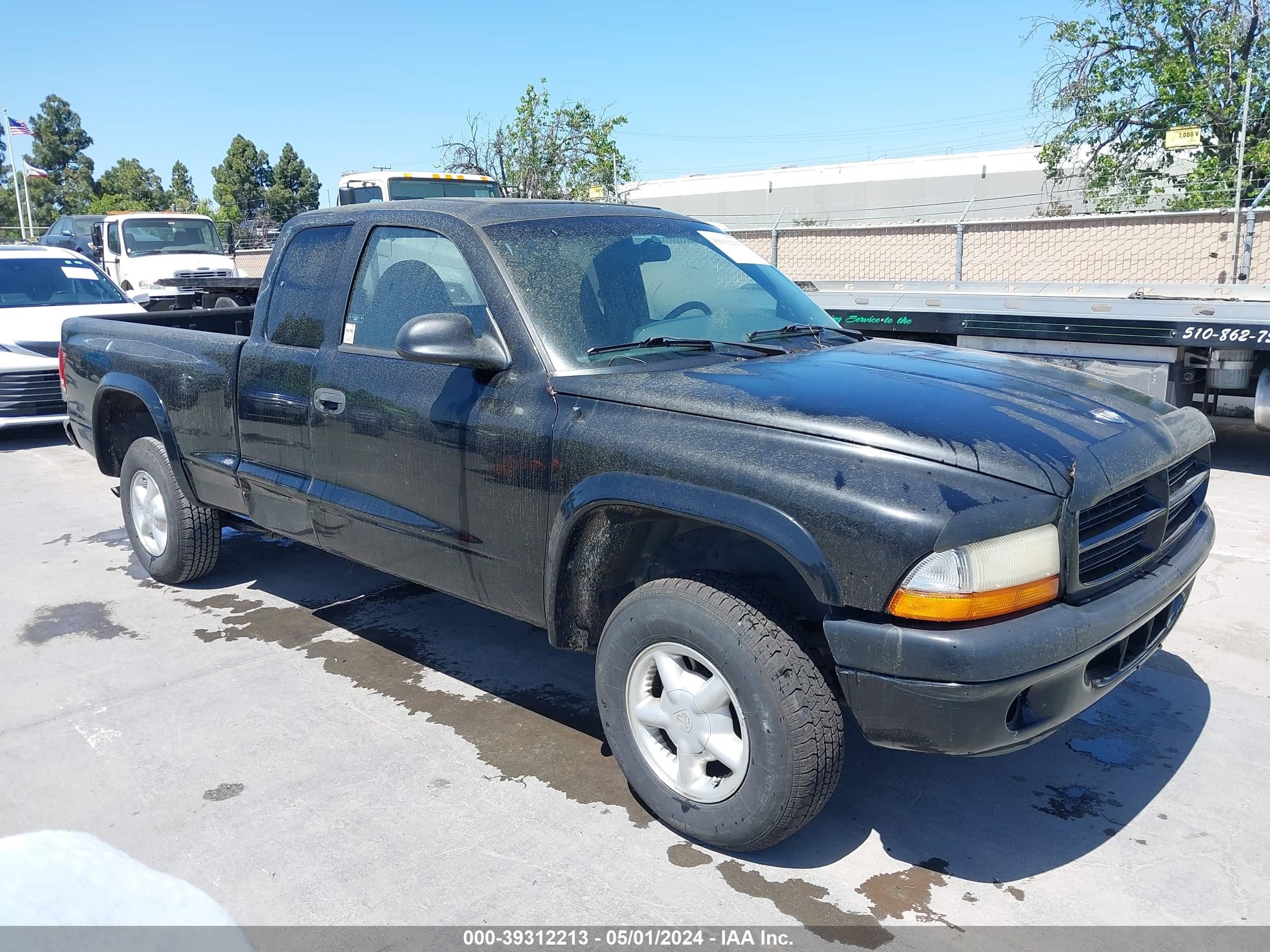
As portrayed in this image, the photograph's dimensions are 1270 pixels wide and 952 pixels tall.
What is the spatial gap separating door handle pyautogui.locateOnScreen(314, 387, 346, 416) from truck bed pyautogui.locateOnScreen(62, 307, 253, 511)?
0.74 m

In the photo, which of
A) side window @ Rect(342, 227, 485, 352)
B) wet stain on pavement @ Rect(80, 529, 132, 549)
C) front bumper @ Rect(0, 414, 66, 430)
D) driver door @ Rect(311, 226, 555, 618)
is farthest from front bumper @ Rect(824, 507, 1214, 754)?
front bumper @ Rect(0, 414, 66, 430)

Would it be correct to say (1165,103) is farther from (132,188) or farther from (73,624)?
(132,188)

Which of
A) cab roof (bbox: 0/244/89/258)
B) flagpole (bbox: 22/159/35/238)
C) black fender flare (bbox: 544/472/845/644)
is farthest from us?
flagpole (bbox: 22/159/35/238)

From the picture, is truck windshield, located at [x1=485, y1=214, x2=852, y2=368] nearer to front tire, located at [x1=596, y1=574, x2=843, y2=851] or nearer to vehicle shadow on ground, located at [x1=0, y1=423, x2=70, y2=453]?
front tire, located at [x1=596, y1=574, x2=843, y2=851]

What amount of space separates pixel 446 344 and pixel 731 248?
1.50m

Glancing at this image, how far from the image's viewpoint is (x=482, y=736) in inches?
151

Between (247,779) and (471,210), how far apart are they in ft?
7.29

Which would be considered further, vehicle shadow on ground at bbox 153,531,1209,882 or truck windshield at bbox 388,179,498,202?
truck windshield at bbox 388,179,498,202

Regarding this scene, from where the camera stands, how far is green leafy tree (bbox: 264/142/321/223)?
49591mm

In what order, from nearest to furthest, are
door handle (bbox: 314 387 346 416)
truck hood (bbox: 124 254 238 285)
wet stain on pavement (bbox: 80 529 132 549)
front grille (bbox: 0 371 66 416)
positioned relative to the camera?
door handle (bbox: 314 387 346 416) → wet stain on pavement (bbox: 80 529 132 549) → front grille (bbox: 0 371 66 416) → truck hood (bbox: 124 254 238 285)

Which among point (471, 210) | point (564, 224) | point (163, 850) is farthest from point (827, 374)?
point (163, 850)

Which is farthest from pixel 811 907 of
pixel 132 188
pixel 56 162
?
pixel 56 162

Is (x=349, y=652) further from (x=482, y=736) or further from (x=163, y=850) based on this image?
(x=163, y=850)

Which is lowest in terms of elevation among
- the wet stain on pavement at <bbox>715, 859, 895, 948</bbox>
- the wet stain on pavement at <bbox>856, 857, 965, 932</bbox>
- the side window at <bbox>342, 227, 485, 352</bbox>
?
the wet stain on pavement at <bbox>856, 857, 965, 932</bbox>
